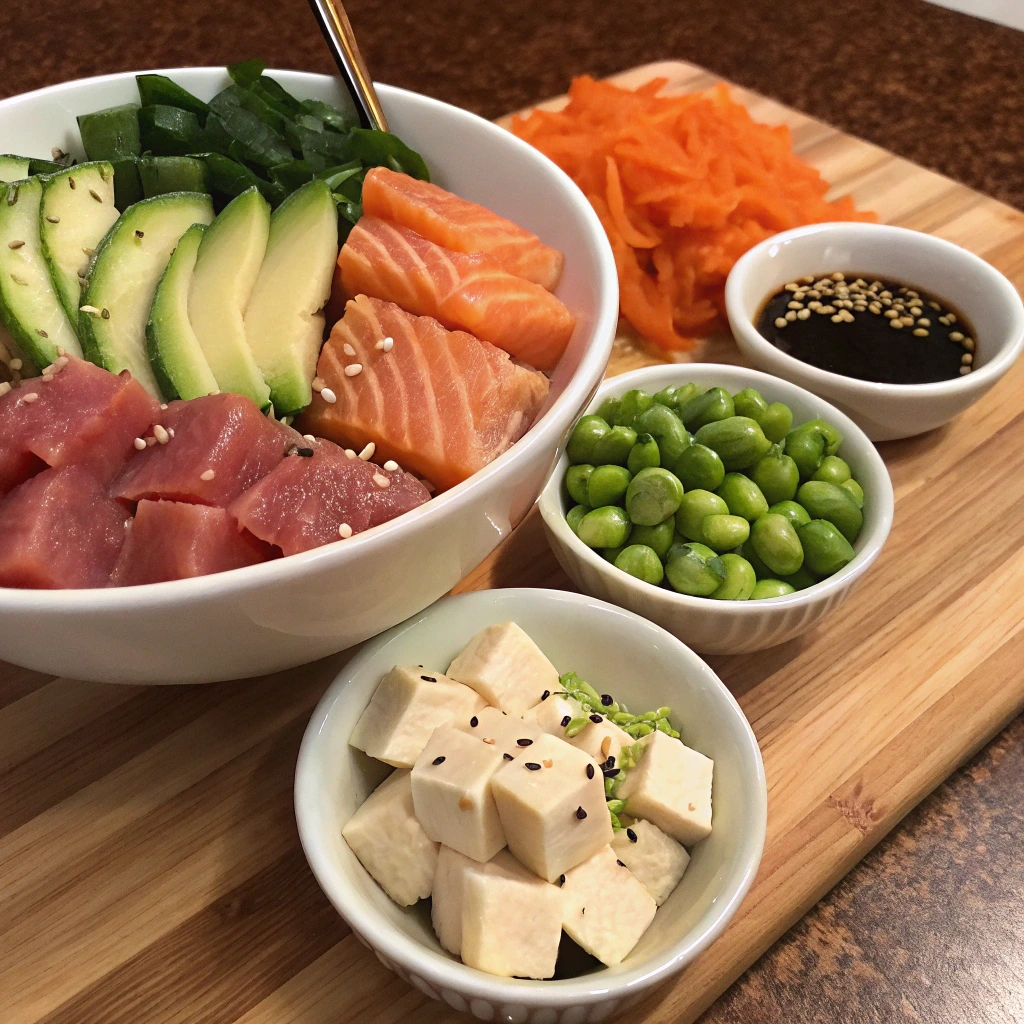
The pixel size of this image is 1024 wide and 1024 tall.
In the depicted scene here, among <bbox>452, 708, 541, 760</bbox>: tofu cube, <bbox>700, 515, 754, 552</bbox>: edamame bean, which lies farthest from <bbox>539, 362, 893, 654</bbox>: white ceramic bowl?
<bbox>452, 708, 541, 760</bbox>: tofu cube

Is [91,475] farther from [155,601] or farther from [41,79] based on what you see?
[41,79]

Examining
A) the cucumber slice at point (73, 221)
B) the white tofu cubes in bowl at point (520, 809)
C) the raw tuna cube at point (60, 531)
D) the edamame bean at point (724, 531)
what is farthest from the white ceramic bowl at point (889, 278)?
the raw tuna cube at point (60, 531)

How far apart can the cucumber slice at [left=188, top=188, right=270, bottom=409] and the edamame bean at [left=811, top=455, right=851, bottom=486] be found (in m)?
0.94

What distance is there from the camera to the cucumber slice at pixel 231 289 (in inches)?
51.8

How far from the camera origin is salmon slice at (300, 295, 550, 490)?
1.28 metres

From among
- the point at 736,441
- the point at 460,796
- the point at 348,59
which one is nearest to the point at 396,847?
the point at 460,796

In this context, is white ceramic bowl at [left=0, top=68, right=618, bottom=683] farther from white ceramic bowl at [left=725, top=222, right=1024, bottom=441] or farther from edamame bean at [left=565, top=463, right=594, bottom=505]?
white ceramic bowl at [left=725, top=222, right=1024, bottom=441]

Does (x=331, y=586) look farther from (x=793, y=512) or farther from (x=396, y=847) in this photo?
(x=793, y=512)

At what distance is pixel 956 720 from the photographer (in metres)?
1.47

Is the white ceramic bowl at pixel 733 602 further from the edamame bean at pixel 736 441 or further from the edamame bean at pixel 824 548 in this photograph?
the edamame bean at pixel 736 441

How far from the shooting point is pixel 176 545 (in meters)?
1.08

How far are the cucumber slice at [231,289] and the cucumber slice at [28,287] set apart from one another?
0.18 metres

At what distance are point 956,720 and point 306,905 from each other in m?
1.00

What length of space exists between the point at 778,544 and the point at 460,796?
0.69m
